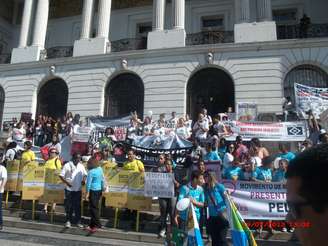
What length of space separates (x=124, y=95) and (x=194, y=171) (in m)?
16.9

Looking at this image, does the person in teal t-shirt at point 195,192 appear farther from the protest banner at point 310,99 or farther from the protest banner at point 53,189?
the protest banner at point 310,99

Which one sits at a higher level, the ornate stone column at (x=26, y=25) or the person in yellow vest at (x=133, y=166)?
the ornate stone column at (x=26, y=25)

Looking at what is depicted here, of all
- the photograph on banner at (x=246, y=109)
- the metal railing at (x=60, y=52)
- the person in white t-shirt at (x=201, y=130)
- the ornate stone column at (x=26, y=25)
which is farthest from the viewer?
the ornate stone column at (x=26, y=25)

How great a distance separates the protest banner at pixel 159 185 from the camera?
9.23 m

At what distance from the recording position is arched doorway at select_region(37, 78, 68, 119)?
25641 mm

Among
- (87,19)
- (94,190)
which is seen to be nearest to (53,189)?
(94,190)

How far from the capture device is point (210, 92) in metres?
22.7

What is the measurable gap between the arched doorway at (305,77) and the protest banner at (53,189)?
14390mm

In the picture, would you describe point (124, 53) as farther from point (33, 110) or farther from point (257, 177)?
point (257, 177)

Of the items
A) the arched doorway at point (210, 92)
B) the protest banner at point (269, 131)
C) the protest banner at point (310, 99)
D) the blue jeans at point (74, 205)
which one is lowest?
the blue jeans at point (74, 205)

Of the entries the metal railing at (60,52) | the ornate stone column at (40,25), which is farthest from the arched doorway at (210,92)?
the ornate stone column at (40,25)

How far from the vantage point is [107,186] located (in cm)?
1005

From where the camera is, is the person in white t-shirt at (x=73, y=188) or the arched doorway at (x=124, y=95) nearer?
the person in white t-shirt at (x=73, y=188)

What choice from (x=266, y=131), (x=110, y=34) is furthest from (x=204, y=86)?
(x=110, y=34)
